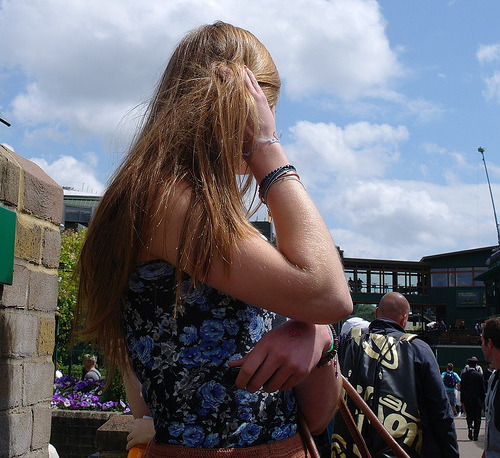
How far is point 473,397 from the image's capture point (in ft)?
50.9

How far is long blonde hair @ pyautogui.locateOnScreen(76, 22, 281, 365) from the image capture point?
1396 millimetres

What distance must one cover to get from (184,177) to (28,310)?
141 centimetres

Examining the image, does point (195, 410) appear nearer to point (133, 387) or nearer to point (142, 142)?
point (133, 387)

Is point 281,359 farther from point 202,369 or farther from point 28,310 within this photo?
point 28,310

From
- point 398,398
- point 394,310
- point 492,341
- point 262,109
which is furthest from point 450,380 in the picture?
point 262,109

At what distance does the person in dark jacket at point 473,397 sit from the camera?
1508 cm

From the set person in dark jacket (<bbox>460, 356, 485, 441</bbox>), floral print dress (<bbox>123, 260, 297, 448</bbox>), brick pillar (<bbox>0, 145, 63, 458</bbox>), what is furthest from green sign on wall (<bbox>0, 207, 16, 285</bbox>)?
person in dark jacket (<bbox>460, 356, 485, 441</bbox>)

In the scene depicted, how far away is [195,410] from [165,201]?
19.1 inches

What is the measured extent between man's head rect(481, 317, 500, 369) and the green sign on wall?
4311mm

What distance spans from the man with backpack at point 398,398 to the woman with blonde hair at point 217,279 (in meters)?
2.45

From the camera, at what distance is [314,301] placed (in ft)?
4.36

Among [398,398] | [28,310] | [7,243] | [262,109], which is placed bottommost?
[398,398]

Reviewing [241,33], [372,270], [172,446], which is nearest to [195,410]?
[172,446]

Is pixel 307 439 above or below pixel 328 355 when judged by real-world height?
below
